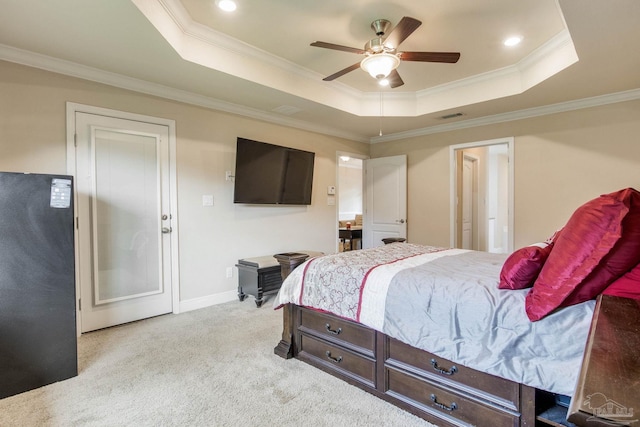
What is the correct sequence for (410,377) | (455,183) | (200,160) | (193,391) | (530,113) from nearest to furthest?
(410,377) < (193,391) < (200,160) < (530,113) < (455,183)

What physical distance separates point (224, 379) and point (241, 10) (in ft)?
9.14

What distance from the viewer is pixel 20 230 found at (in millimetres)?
2068

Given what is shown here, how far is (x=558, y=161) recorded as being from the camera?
4004mm

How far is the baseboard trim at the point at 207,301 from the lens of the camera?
144 inches

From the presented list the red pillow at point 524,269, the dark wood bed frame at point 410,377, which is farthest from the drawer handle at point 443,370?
the red pillow at point 524,269

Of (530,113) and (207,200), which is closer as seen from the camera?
(207,200)

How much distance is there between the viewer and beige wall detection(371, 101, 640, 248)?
3623 mm

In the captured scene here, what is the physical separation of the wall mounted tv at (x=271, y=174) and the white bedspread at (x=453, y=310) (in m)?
1.90

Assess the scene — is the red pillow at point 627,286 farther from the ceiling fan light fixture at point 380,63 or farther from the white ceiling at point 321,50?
the ceiling fan light fixture at point 380,63

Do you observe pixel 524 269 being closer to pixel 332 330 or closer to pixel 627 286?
pixel 627 286

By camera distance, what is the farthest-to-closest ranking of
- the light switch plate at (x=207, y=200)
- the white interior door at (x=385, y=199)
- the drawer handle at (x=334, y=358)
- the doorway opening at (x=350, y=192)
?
the doorway opening at (x=350, y=192)
the white interior door at (x=385, y=199)
the light switch plate at (x=207, y=200)
the drawer handle at (x=334, y=358)

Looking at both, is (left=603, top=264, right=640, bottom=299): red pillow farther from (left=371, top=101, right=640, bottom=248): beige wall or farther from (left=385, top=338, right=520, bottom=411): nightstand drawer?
(left=371, top=101, right=640, bottom=248): beige wall

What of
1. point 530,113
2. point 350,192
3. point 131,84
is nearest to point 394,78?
point 530,113

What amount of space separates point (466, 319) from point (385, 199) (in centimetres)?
409
